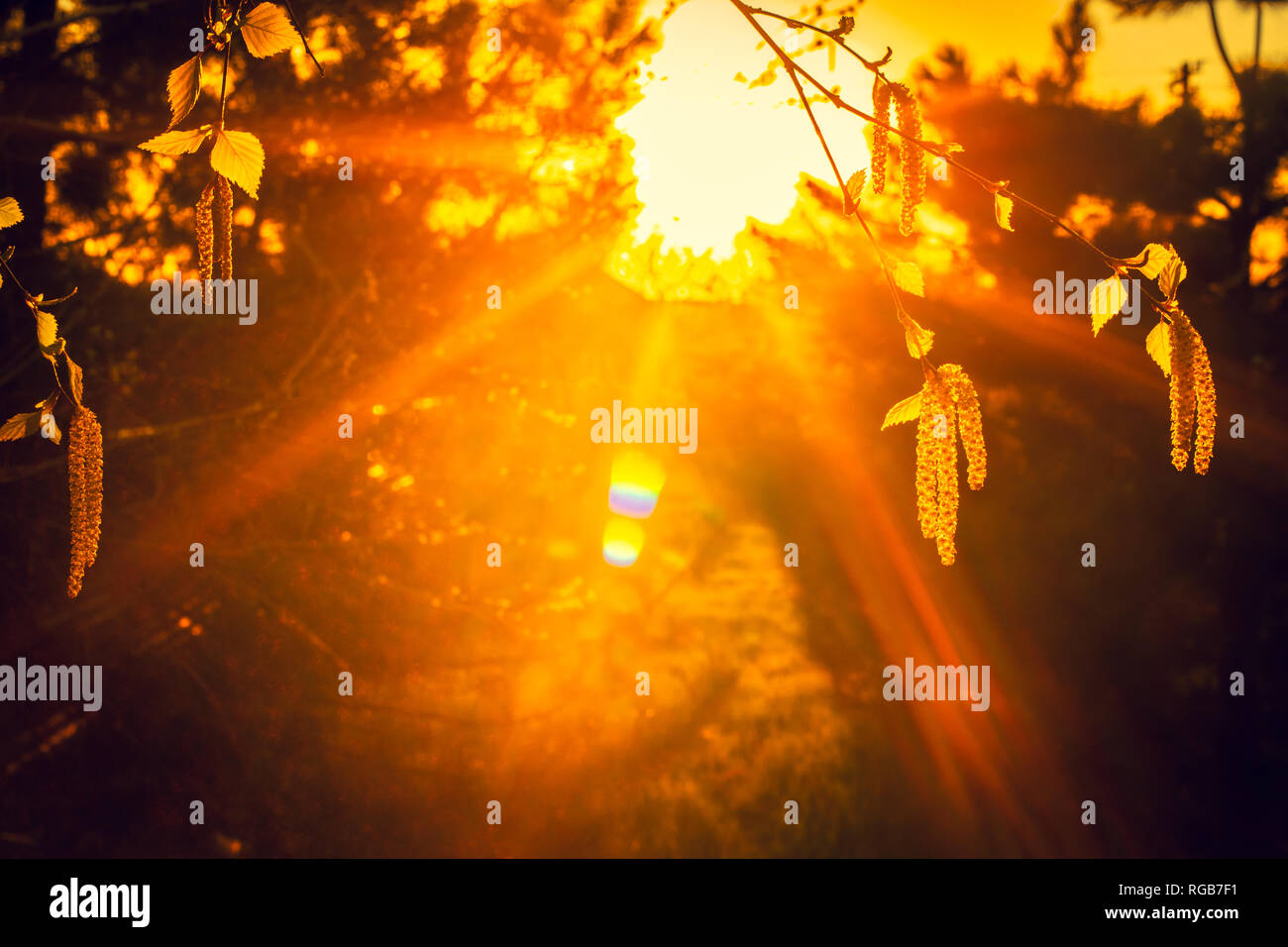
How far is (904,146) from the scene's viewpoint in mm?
1007

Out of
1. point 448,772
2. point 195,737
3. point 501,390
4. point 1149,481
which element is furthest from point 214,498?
Answer: point 1149,481

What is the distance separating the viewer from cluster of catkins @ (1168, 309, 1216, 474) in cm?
92

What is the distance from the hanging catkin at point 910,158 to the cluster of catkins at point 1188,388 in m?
0.33

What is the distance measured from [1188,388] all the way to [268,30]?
1.17 metres

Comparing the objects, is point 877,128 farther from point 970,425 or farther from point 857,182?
point 970,425

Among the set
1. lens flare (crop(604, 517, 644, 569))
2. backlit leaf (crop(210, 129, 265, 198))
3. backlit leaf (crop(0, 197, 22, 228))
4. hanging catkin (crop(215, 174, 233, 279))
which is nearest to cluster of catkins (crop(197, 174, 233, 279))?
hanging catkin (crop(215, 174, 233, 279))

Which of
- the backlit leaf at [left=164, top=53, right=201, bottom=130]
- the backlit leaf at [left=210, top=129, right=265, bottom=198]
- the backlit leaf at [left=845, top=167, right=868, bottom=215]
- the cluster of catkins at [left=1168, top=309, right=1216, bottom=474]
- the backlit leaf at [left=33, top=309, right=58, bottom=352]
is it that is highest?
the backlit leaf at [left=164, top=53, right=201, bottom=130]

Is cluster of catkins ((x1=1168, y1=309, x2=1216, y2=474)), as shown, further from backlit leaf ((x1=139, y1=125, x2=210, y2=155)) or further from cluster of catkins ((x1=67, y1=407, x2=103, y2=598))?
cluster of catkins ((x1=67, y1=407, x2=103, y2=598))

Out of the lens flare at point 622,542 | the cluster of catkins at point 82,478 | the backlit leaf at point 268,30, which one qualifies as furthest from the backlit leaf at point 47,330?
the lens flare at point 622,542

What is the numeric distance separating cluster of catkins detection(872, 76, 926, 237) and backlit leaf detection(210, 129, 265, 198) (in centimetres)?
72

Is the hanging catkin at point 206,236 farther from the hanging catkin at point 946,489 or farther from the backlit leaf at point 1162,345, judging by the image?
the backlit leaf at point 1162,345

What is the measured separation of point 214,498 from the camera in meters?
3.99

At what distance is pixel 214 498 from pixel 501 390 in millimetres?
1661

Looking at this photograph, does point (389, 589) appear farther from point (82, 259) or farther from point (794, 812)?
point (794, 812)
